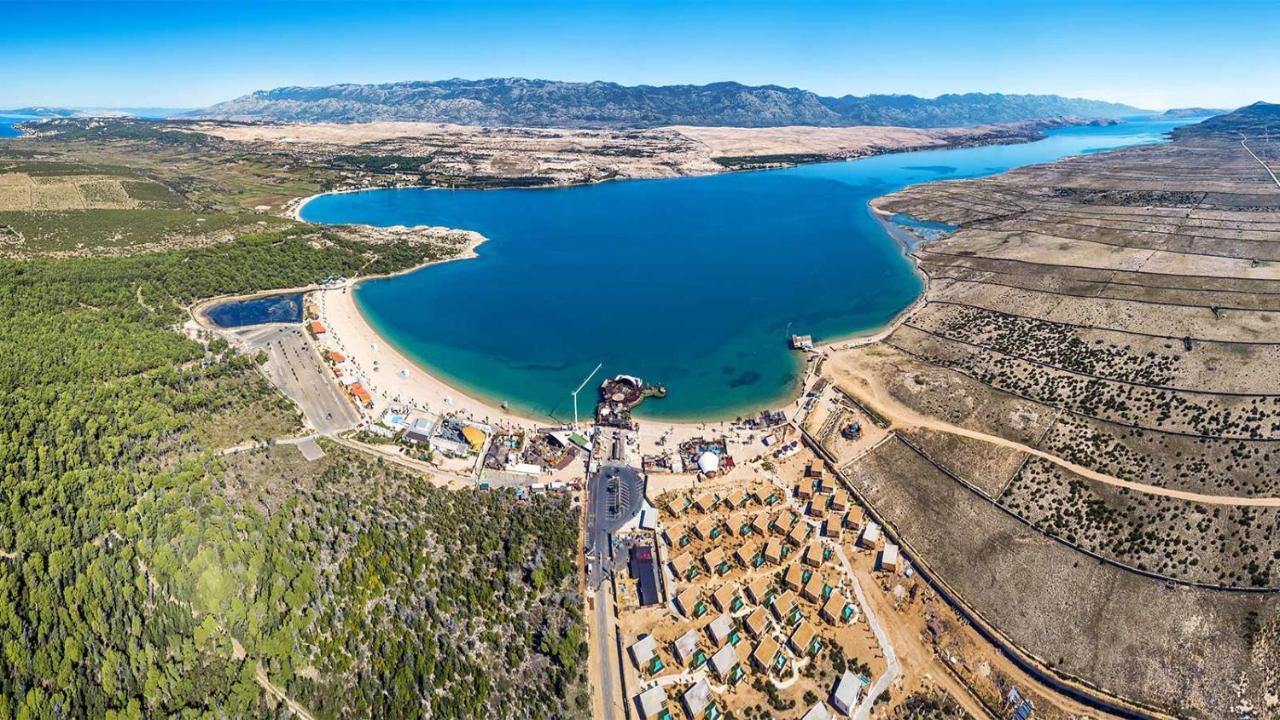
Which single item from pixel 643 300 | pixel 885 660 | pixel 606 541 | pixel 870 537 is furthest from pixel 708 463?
pixel 643 300

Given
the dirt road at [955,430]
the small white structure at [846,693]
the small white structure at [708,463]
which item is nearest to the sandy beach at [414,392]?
the small white structure at [708,463]

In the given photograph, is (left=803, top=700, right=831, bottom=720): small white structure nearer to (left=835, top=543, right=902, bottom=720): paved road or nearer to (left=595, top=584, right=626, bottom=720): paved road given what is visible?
(left=835, top=543, right=902, bottom=720): paved road

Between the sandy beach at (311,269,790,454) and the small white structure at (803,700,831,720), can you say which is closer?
the small white structure at (803,700,831,720)

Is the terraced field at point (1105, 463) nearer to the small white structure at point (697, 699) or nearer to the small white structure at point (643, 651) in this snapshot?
the small white structure at point (697, 699)

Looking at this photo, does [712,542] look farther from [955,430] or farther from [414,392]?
[414,392]

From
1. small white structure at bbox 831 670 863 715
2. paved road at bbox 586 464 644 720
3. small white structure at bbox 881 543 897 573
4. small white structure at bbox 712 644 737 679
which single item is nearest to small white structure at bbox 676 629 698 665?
small white structure at bbox 712 644 737 679
